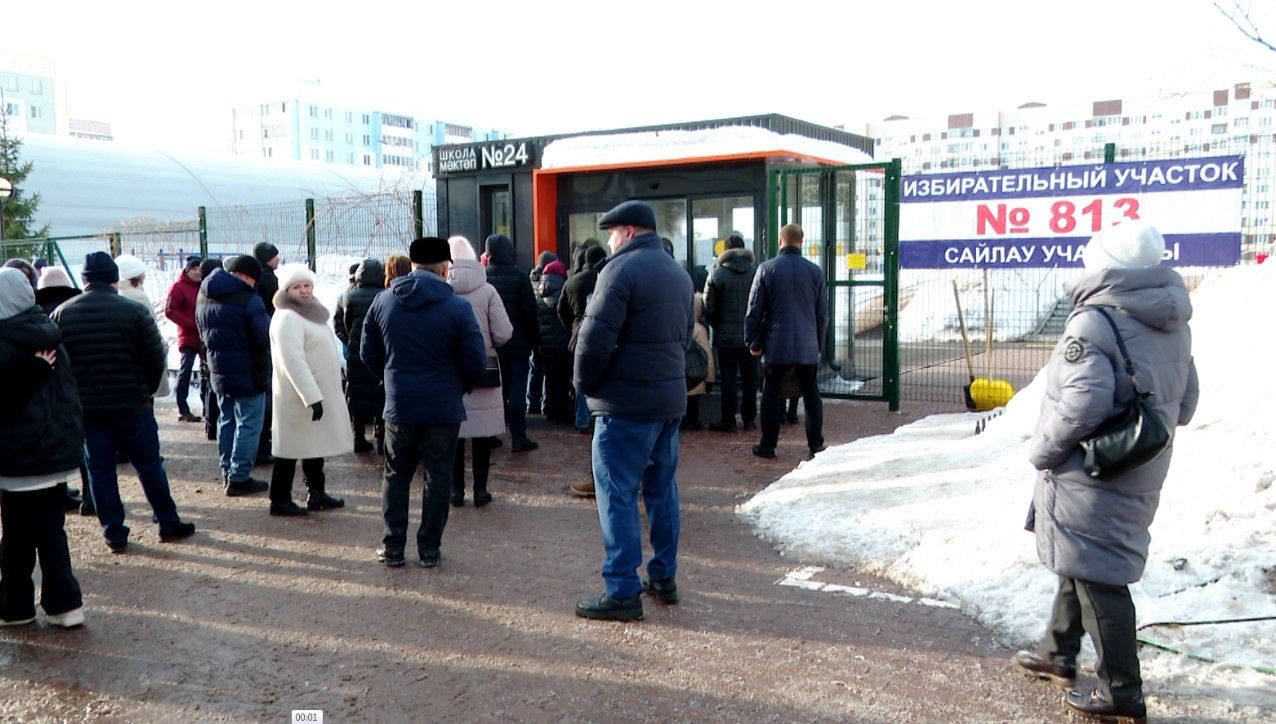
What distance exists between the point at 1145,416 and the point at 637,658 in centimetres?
222

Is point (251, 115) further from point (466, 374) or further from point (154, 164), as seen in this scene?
point (466, 374)

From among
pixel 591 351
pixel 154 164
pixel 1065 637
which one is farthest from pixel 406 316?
pixel 154 164

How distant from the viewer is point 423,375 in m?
5.55

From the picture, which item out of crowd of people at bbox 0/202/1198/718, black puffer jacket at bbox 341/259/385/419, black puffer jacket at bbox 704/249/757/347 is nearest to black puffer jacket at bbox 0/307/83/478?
crowd of people at bbox 0/202/1198/718

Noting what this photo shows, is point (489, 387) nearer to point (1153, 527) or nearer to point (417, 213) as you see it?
point (1153, 527)

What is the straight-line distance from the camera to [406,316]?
18.2 ft

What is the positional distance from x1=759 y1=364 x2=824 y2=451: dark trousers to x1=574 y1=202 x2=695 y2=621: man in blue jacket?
12.0ft

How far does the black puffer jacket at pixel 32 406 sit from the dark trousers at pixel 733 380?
5.84 m

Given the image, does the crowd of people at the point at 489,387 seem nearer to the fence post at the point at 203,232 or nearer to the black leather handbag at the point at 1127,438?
the black leather handbag at the point at 1127,438

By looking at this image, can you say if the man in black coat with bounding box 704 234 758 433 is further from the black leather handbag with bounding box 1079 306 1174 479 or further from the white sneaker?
the white sneaker

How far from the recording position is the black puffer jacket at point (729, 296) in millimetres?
9312

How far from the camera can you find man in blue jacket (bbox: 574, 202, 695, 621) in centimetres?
470

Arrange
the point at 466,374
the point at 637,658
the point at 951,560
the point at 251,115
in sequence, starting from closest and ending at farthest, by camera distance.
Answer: the point at 637,658, the point at 951,560, the point at 466,374, the point at 251,115

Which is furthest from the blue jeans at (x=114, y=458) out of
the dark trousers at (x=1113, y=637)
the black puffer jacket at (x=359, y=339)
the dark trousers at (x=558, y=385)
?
the dark trousers at (x=1113, y=637)
